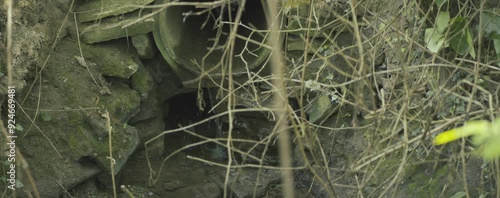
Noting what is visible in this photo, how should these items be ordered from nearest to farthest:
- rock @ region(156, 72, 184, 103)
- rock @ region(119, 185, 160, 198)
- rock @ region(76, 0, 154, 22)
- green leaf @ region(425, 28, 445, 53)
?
green leaf @ region(425, 28, 445, 53) → rock @ region(76, 0, 154, 22) → rock @ region(119, 185, 160, 198) → rock @ region(156, 72, 184, 103)

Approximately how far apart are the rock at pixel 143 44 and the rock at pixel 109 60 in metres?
0.13

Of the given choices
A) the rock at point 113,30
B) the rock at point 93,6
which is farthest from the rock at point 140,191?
the rock at point 93,6

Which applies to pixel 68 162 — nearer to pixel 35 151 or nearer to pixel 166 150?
pixel 35 151

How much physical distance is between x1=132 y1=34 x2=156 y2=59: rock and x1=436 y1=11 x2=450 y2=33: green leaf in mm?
2481

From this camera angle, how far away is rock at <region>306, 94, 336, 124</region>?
195 inches

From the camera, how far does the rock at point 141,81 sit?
5.19 meters

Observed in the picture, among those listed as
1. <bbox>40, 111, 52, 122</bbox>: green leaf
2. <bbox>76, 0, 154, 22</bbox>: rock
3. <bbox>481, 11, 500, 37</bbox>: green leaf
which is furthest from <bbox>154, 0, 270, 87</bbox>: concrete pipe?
<bbox>481, 11, 500, 37</bbox>: green leaf

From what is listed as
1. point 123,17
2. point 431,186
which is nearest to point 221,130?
point 123,17

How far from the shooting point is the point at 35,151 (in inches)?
176

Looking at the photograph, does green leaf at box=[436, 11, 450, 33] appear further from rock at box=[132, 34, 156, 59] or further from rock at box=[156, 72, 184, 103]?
rock at box=[156, 72, 184, 103]

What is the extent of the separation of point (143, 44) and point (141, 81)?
291mm

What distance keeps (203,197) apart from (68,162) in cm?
111

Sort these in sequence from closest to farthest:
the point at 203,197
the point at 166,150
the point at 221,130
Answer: the point at 203,197
the point at 166,150
the point at 221,130

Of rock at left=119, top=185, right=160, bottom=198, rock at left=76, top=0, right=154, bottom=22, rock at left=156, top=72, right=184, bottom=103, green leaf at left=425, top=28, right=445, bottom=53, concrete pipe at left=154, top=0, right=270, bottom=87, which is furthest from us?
rock at left=156, top=72, right=184, bottom=103
